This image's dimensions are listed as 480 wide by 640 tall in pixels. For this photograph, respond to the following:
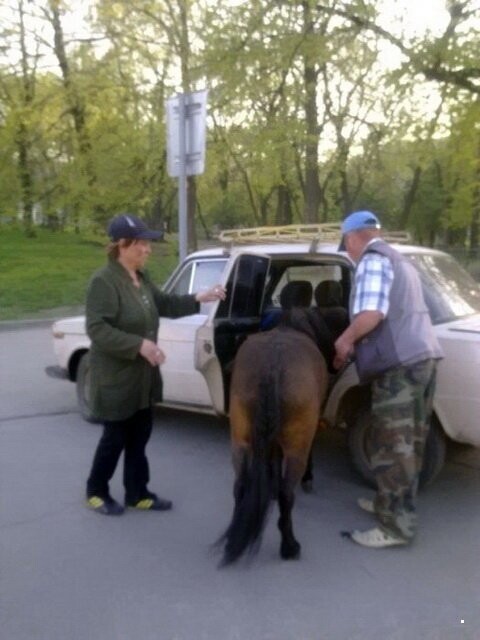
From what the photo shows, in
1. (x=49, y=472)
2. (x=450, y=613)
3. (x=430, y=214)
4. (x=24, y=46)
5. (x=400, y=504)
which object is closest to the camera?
(x=450, y=613)

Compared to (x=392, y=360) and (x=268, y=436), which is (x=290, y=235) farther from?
(x=268, y=436)

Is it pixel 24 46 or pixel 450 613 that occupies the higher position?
pixel 24 46

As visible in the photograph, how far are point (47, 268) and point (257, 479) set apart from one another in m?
19.8

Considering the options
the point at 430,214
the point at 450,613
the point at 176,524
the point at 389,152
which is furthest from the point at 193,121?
the point at 430,214

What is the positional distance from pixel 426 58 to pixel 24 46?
1495cm

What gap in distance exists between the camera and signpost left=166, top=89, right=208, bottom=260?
8648 mm

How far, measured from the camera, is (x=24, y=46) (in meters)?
23.4

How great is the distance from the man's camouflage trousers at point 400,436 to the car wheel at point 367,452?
2.31 feet

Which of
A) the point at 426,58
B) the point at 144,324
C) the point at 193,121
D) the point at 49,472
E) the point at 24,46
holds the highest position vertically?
the point at 24,46

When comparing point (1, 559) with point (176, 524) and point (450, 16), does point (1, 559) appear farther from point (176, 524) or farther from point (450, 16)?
point (450, 16)

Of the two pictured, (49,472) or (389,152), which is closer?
(49,472)

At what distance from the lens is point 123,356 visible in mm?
4949

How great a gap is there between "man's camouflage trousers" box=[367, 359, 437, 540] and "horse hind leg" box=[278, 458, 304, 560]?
52cm

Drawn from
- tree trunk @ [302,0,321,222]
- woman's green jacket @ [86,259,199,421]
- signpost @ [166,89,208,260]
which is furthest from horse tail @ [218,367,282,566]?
tree trunk @ [302,0,321,222]
